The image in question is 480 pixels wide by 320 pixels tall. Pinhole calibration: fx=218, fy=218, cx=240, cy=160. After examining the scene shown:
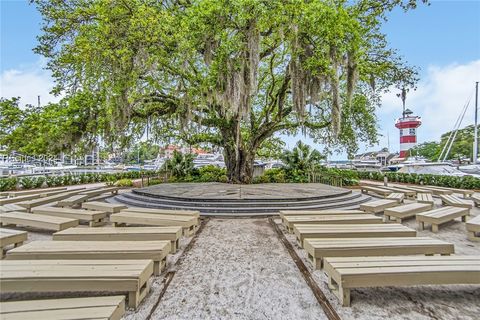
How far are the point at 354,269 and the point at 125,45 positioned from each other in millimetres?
8015

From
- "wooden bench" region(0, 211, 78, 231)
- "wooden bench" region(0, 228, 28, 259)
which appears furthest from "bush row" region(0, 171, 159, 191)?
"wooden bench" region(0, 228, 28, 259)

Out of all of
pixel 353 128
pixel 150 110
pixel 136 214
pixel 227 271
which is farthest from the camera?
pixel 353 128

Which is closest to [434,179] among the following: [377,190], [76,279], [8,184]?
[377,190]

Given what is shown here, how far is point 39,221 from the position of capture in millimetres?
4477

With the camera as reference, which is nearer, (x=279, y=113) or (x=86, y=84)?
(x=86, y=84)

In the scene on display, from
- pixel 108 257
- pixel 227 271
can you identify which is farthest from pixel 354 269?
pixel 108 257

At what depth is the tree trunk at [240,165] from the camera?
1115 cm

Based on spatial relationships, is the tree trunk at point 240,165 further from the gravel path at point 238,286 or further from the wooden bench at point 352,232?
the wooden bench at point 352,232

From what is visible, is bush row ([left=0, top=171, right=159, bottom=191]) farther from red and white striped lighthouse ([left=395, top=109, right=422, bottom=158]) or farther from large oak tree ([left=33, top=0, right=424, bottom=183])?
red and white striped lighthouse ([left=395, top=109, right=422, bottom=158])

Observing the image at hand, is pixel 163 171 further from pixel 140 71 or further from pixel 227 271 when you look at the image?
pixel 227 271

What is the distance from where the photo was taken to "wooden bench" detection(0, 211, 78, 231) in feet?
14.2

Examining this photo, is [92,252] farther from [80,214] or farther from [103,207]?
[103,207]

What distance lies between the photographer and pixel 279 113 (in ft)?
33.8

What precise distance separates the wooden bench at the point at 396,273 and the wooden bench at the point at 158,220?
2.75m
